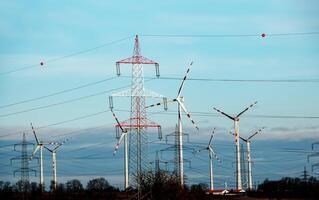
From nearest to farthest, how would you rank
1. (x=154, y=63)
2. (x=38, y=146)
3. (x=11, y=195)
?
(x=154, y=63) → (x=11, y=195) → (x=38, y=146)

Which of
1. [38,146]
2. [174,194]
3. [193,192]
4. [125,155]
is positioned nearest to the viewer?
[174,194]

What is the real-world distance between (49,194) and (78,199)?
50.5 ft

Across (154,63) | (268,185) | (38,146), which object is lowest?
(268,185)

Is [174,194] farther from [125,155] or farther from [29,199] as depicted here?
[29,199]

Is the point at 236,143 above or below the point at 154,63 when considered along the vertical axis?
below

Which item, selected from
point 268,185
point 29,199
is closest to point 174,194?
point 29,199

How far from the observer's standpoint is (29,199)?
11188cm

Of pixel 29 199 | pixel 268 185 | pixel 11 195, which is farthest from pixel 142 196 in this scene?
pixel 268 185

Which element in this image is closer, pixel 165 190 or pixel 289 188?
pixel 165 190

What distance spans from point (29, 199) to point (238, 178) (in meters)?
38.6

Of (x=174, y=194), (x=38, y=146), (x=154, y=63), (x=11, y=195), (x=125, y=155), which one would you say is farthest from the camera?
(x=38, y=146)

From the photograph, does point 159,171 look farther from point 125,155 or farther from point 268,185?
point 268,185

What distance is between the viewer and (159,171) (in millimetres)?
92875

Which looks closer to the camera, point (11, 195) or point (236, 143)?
point (236, 143)
